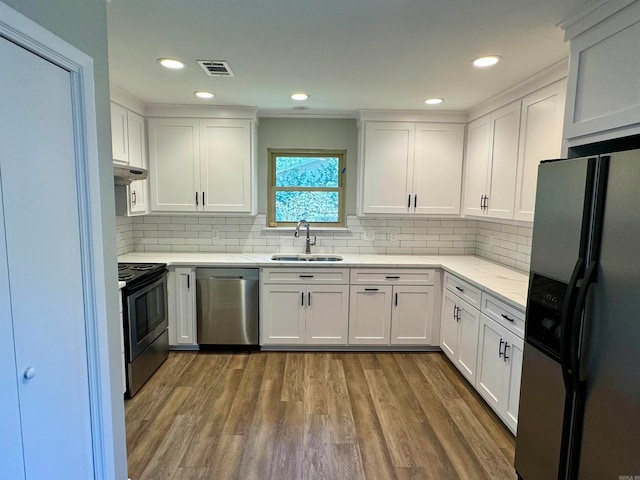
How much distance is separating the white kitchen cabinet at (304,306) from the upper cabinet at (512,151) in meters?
1.46

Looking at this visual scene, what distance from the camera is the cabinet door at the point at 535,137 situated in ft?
7.46

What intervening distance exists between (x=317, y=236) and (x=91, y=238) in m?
2.73

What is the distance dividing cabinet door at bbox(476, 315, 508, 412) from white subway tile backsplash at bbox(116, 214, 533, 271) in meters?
1.41

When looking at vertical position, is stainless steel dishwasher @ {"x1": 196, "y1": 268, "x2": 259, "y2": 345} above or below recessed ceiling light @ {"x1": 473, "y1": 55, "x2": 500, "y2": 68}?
below

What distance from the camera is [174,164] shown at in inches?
141

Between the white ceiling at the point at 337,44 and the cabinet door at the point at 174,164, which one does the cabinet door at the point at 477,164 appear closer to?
the white ceiling at the point at 337,44

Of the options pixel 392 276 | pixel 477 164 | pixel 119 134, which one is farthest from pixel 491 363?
pixel 119 134

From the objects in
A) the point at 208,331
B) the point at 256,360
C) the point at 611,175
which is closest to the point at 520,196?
the point at 611,175

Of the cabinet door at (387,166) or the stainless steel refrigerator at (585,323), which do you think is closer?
the stainless steel refrigerator at (585,323)

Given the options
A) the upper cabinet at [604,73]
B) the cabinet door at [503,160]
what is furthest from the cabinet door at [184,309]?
the upper cabinet at [604,73]

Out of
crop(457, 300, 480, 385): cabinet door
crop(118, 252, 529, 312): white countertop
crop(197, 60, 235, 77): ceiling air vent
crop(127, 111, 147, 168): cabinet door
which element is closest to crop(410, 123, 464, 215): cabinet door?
crop(118, 252, 529, 312): white countertop

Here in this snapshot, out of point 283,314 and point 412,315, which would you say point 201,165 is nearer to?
point 283,314

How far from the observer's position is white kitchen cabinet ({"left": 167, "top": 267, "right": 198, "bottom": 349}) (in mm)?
3395

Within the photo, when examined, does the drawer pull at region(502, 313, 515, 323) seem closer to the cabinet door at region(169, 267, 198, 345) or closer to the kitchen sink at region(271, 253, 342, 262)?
the kitchen sink at region(271, 253, 342, 262)
